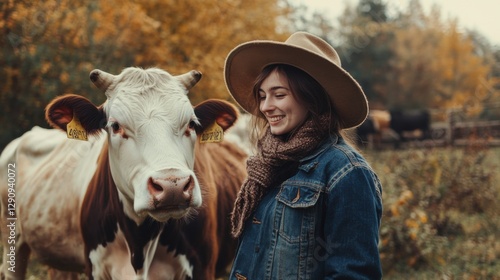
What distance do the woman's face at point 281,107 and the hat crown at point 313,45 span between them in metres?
0.15

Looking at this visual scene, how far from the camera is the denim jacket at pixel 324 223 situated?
6.40ft

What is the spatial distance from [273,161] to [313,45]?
50 centimetres

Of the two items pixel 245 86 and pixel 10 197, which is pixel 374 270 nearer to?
pixel 245 86

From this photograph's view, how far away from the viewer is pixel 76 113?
3.41 metres

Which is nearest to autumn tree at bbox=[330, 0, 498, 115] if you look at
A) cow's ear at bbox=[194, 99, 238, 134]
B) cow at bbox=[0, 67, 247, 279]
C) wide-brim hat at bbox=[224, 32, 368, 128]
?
cow at bbox=[0, 67, 247, 279]

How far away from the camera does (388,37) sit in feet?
136

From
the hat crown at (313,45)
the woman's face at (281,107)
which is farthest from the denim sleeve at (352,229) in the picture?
the hat crown at (313,45)

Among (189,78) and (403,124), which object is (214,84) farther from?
(403,124)

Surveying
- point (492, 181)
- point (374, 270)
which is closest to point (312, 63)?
point (374, 270)

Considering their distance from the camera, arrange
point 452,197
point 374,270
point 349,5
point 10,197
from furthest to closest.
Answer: point 349,5, point 452,197, point 10,197, point 374,270

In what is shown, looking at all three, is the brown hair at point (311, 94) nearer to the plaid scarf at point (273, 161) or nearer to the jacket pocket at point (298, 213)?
the plaid scarf at point (273, 161)

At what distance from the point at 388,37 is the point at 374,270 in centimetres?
4134

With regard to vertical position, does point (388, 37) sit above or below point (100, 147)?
above

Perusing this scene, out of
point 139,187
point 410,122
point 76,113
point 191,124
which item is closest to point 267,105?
point 139,187
